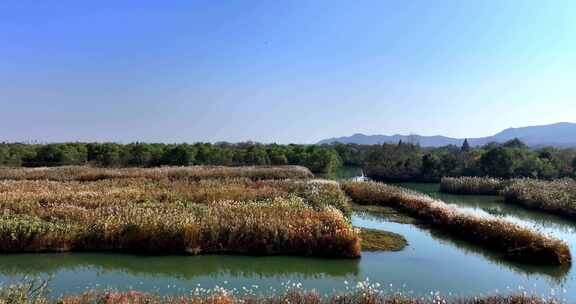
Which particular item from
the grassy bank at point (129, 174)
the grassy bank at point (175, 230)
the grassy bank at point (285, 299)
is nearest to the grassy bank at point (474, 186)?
the grassy bank at point (129, 174)

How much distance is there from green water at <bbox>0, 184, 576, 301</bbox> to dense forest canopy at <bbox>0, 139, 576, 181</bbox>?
35.5 metres

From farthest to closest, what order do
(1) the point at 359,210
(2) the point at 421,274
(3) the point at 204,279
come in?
(1) the point at 359,210, (2) the point at 421,274, (3) the point at 204,279

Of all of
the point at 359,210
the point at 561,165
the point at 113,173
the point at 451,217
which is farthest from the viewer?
the point at 561,165

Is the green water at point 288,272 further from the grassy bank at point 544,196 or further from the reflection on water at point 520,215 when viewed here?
the grassy bank at point 544,196

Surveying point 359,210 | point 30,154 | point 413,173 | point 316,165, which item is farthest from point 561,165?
point 30,154

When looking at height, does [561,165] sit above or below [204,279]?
above

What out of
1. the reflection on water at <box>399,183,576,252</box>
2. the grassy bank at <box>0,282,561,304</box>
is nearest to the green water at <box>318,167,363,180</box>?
the reflection on water at <box>399,183,576,252</box>

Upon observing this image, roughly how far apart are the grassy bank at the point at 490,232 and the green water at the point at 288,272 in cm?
74

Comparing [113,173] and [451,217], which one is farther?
[113,173]

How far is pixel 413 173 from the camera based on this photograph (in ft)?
175

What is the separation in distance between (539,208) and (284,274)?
22.5 metres

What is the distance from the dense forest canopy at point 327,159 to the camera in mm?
48219

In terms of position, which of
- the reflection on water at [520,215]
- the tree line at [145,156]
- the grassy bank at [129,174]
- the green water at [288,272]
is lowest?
the green water at [288,272]

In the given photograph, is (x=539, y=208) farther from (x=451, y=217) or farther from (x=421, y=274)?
(x=421, y=274)
